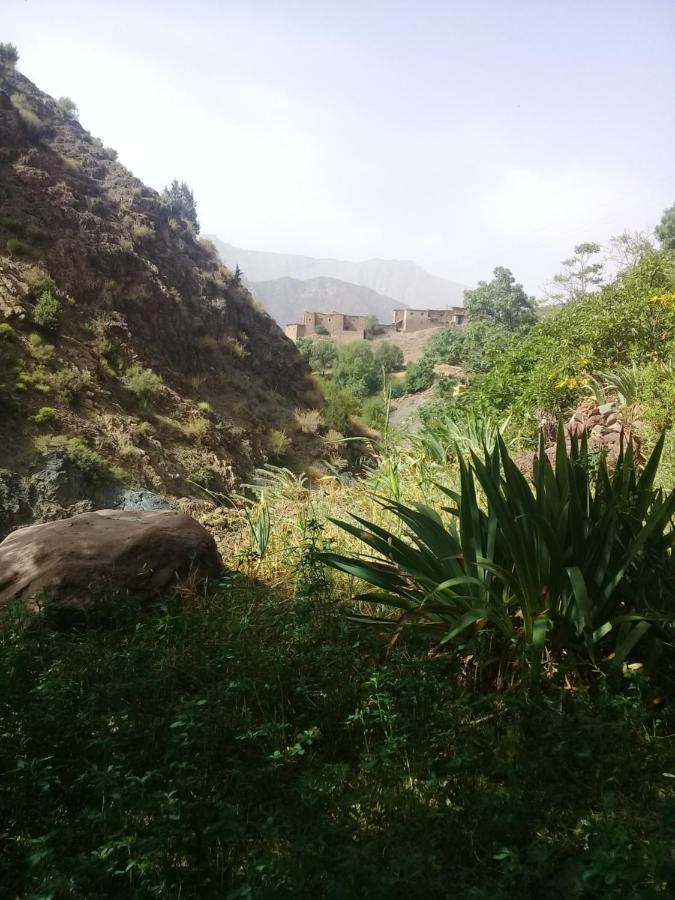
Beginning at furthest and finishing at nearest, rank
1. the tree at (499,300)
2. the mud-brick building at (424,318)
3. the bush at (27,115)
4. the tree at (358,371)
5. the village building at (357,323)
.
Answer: the mud-brick building at (424,318) < the village building at (357,323) < the tree at (499,300) < the tree at (358,371) < the bush at (27,115)

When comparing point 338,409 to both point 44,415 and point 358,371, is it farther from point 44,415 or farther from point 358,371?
point 358,371

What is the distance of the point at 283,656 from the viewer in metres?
2.88

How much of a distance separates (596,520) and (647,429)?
3985mm

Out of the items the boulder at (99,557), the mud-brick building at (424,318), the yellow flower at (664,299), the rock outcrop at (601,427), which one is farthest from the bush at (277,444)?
the mud-brick building at (424,318)

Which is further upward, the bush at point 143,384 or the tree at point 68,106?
the tree at point 68,106

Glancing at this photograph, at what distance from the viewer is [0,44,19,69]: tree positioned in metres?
20.0

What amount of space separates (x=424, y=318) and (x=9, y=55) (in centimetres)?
3396

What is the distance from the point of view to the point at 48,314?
10.7 metres

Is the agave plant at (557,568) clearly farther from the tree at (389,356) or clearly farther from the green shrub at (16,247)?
the tree at (389,356)

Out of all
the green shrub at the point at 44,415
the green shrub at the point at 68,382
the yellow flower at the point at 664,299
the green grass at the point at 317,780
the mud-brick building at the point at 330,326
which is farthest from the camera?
the mud-brick building at the point at 330,326

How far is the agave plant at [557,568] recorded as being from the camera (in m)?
2.80

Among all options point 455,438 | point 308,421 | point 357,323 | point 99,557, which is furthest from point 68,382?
point 357,323

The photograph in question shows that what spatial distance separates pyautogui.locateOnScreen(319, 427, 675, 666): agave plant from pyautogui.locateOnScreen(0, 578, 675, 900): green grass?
0.95ft

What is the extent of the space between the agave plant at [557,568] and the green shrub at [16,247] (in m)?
11.4
